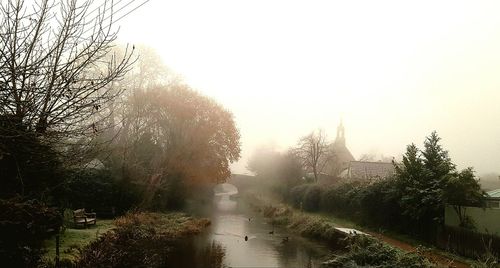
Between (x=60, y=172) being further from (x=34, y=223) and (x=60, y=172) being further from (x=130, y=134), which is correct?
(x=130, y=134)

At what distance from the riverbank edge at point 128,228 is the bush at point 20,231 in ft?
2.22

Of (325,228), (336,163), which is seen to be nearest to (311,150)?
(336,163)

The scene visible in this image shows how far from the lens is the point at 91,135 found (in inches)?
327

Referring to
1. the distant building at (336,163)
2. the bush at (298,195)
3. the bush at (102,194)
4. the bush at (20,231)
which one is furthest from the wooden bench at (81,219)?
the distant building at (336,163)

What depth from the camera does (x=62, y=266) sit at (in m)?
10.8

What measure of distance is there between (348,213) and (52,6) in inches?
975

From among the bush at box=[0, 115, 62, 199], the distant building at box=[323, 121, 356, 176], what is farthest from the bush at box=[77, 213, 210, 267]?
the distant building at box=[323, 121, 356, 176]

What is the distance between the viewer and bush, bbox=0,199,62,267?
8664 mm

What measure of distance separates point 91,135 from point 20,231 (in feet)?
9.81

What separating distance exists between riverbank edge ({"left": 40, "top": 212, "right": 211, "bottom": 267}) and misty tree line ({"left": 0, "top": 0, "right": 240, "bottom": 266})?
918 mm

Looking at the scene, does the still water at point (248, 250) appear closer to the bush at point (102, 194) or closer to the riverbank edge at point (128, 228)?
the riverbank edge at point (128, 228)

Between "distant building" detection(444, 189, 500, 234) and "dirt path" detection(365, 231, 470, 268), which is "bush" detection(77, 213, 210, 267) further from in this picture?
"distant building" detection(444, 189, 500, 234)

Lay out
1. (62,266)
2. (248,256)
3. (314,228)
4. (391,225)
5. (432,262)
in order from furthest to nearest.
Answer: (314,228) < (391,225) < (248,256) < (432,262) < (62,266)

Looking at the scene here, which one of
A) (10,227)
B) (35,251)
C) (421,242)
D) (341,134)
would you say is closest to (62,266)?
(35,251)
